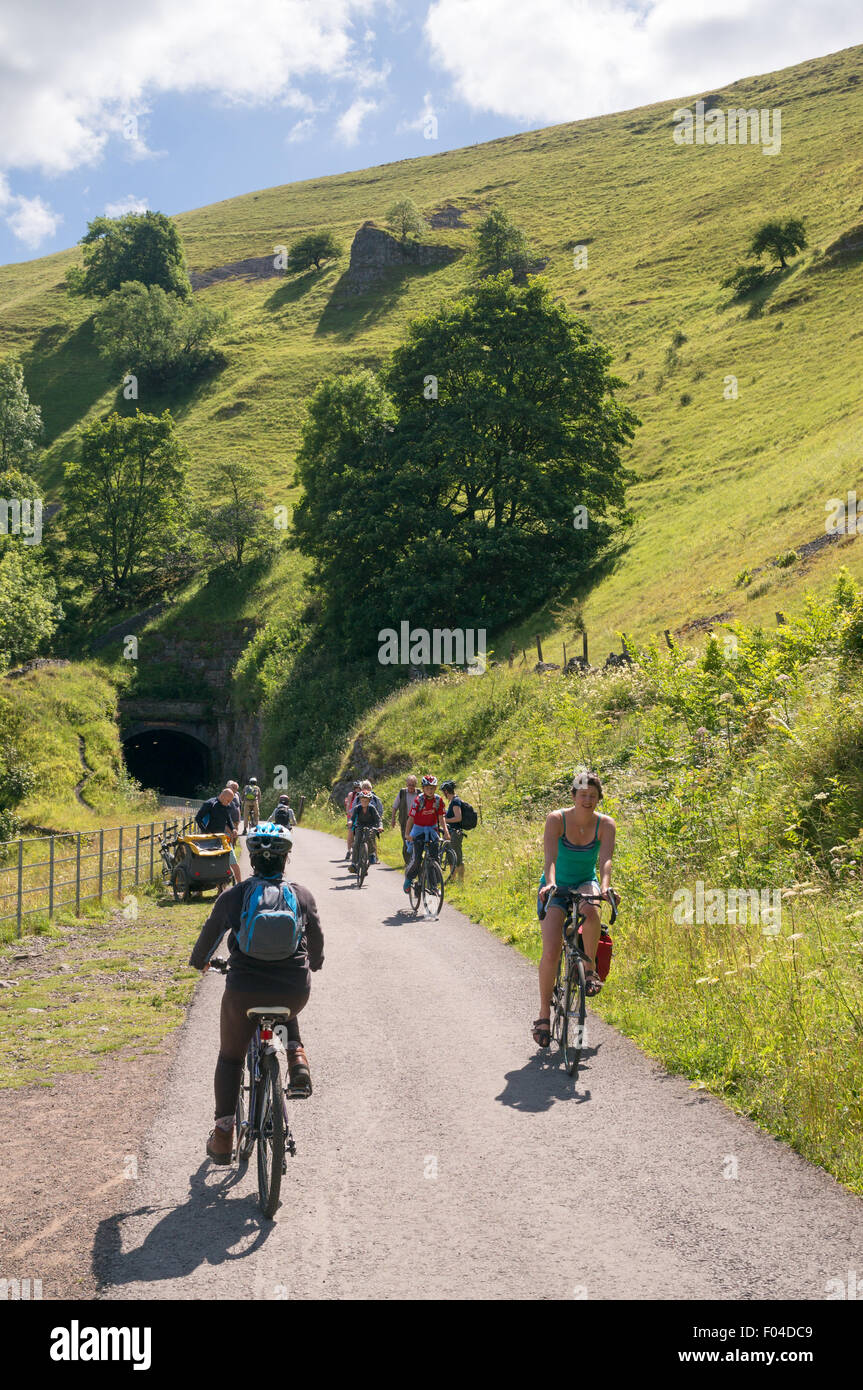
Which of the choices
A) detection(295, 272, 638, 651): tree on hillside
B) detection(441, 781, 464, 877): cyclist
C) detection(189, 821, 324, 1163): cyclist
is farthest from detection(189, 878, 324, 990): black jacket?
detection(295, 272, 638, 651): tree on hillside

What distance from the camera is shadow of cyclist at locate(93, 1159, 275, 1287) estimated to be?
4.42m

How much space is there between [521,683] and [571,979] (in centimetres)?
2295

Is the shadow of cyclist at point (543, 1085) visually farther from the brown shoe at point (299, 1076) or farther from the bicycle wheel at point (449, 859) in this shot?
the bicycle wheel at point (449, 859)

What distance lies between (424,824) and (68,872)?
9.61 metres

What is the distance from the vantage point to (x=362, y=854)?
1938 centimetres

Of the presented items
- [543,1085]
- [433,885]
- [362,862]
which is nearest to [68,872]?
[362,862]

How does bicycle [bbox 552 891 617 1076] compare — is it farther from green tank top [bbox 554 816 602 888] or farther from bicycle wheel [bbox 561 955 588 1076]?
green tank top [bbox 554 816 602 888]

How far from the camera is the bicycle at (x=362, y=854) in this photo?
19.4 m

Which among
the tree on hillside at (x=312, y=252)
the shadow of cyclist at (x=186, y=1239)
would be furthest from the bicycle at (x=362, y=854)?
the tree on hillside at (x=312, y=252)

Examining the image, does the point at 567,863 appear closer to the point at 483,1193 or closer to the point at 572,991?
the point at 572,991

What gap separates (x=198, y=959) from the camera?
18.9 feet

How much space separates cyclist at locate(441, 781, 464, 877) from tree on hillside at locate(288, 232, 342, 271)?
378ft

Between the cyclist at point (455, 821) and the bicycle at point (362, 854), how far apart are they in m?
1.82
